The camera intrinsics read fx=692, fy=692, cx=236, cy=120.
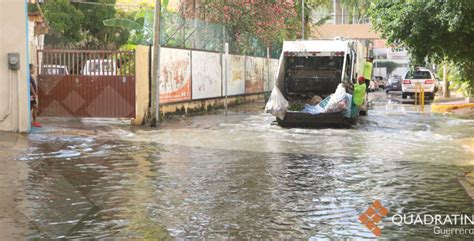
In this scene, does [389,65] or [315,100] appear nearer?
[315,100]

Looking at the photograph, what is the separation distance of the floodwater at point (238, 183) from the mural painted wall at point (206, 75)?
25.9 ft

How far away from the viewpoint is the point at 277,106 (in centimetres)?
2025

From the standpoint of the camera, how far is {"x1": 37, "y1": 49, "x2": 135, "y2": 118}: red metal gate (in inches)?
793

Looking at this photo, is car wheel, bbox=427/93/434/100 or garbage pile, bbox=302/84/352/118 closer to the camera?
garbage pile, bbox=302/84/352/118

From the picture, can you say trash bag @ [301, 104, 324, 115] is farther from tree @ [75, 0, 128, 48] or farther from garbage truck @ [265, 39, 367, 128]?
tree @ [75, 0, 128, 48]

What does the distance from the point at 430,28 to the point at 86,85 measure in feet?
32.2

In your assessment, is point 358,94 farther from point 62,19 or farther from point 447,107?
point 62,19

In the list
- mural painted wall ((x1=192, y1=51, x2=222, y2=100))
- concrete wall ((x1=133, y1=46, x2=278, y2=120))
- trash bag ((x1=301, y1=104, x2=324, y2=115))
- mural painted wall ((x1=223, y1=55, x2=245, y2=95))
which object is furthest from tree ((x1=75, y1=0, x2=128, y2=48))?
trash bag ((x1=301, y1=104, x2=324, y2=115))

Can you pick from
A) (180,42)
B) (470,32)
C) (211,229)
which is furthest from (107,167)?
(180,42)

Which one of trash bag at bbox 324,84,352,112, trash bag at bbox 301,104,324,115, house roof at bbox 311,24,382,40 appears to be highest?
house roof at bbox 311,24,382,40

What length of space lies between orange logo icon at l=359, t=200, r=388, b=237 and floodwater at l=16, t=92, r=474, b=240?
85mm

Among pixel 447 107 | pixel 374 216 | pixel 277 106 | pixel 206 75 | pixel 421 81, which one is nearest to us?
pixel 374 216

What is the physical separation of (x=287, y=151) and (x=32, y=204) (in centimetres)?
677

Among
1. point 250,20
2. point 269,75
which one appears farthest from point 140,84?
point 269,75
